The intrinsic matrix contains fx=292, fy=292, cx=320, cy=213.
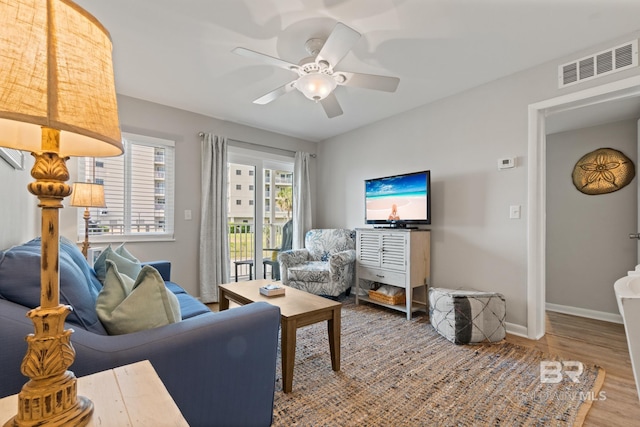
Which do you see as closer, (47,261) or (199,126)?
(47,261)

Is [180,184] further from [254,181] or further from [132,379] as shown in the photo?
[132,379]

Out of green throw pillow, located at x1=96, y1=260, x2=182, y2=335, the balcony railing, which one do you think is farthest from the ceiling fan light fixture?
the balcony railing

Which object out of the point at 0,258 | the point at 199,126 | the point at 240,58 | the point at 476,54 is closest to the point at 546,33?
the point at 476,54

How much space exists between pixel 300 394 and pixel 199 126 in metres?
3.34

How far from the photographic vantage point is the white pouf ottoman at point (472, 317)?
250cm

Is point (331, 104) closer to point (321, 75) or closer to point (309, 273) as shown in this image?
point (321, 75)

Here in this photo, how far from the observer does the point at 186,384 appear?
1086 mm

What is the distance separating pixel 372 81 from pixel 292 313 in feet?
5.83

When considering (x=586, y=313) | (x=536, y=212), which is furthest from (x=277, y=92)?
(x=586, y=313)

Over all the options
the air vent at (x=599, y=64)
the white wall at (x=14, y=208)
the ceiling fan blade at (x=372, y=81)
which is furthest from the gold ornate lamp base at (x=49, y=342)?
the air vent at (x=599, y=64)

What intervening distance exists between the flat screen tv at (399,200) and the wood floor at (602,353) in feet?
4.80

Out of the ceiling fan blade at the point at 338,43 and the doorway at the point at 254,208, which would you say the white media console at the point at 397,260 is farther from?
the ceiling fan blade at the point at 338,43

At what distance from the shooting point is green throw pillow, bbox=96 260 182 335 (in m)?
1.12

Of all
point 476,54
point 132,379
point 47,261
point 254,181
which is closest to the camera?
point 47,261
